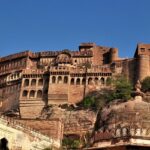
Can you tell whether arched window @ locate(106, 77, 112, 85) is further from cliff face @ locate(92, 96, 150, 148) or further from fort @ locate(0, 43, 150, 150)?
cliff face @ locate(92, 96, 150, 148)

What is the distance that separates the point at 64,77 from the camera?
2375 inches

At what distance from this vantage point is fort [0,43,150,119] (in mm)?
58875

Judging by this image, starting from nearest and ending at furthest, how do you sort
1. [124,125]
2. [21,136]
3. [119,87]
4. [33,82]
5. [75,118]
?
[124,125] < [21,136] < [75,118] < [119,87] < [33,82]

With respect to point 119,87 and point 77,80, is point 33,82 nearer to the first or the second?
point 77,80

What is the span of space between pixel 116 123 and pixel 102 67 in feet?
169

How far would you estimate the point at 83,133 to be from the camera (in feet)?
143

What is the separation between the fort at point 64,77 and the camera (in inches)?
2318

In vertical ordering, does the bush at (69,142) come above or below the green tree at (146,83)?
below

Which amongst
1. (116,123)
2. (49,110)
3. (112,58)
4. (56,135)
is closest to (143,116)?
(116,123)

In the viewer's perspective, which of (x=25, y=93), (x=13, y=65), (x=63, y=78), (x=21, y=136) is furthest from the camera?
(x=13, y=65)

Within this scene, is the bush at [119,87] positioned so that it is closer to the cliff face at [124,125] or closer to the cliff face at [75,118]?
the cliff face at [75,118]

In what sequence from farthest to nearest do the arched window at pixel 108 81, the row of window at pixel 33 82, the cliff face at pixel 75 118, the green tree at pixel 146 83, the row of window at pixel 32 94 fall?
the row of window at pixel 33 82
the row of window at pixel 32 94
the arched window at pixel 108 81
the green tree at pixel 146 83
the cliff face at pixel 75 118

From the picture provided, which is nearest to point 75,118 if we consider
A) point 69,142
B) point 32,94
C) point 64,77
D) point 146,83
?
point 146,83

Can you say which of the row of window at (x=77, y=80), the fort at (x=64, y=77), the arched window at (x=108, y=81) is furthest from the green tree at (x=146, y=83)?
the row of window at (x=77, y=80)
